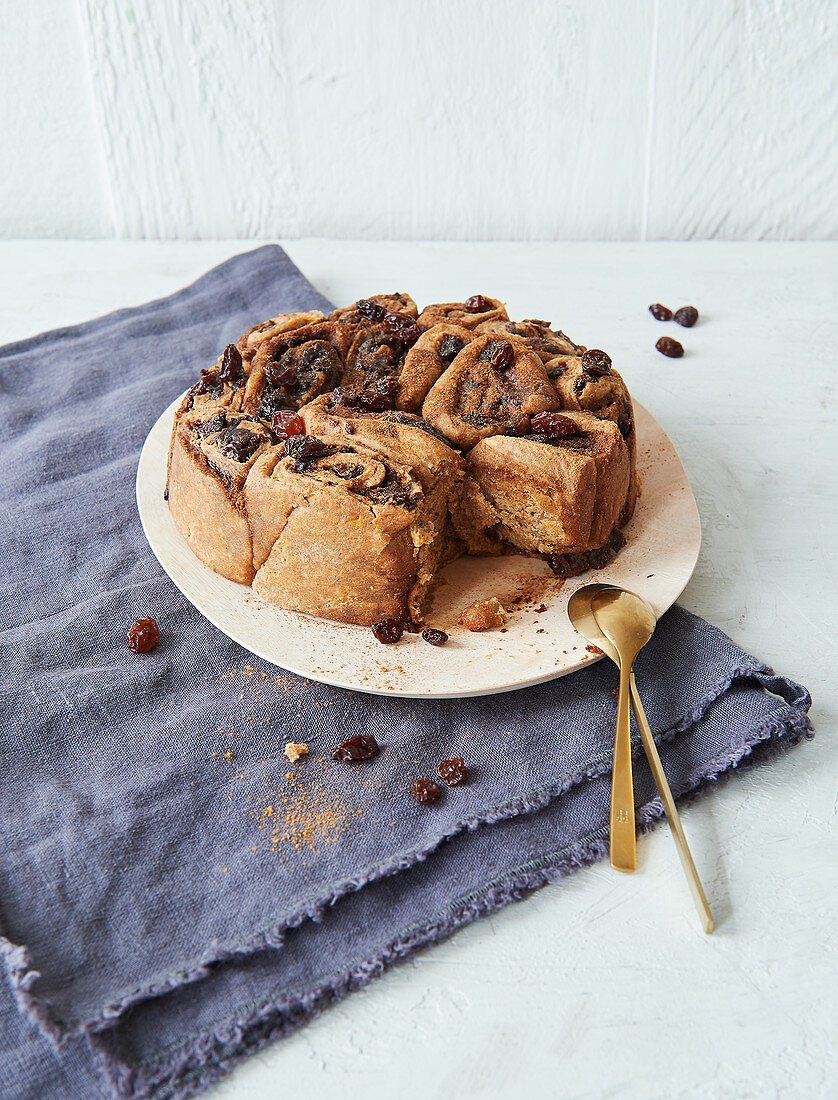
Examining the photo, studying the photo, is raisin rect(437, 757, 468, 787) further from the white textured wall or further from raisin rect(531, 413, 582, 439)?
the white textured wall

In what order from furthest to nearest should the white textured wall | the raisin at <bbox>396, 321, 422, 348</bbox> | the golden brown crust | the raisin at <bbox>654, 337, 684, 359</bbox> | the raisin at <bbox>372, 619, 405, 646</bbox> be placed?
the white textured wall → the raisin at <bbox>654, 337, 684, 359</bbox> → the raisin at <bbox>396, 321, 422, 348</bbox> → the golden brown crust → the raisin at <bbox>372, 619, 405, 646</bbox>

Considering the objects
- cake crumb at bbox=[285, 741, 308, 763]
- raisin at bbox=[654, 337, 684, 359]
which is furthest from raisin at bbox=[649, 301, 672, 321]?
cake crumb at bbox=[285, 741, 308, 763]

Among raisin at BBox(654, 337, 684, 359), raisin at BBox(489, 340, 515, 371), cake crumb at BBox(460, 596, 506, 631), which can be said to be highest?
raisin at BBox(489, 340, 515, 371)

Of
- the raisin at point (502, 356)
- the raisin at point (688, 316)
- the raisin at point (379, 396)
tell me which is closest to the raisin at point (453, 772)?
the raisin at point (379, 396)

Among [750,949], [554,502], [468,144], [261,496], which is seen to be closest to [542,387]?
[554,502]

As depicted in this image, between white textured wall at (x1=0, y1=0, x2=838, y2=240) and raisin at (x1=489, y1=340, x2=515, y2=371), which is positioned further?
white textured wall at (x1=0, y1=0, x2=838, y2=240)

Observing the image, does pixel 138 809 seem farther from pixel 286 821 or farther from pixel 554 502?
pixel 554 502

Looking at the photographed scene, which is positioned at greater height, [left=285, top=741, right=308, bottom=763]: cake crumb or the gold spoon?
the gold spoon

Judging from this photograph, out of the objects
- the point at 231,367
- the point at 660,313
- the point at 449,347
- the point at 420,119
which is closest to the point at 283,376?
the point at 231,367
